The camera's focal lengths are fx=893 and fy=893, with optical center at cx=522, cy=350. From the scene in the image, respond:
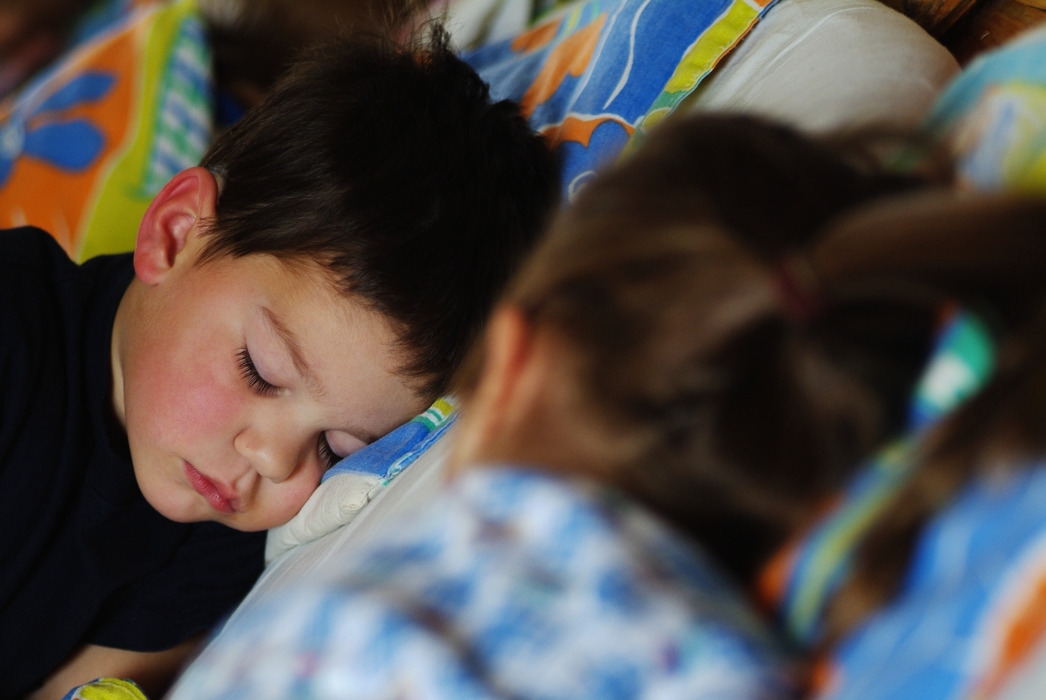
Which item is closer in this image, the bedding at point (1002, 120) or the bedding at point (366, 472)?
the bedding at point (1002, 120)

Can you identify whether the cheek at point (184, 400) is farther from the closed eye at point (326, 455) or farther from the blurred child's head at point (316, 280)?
the closed eye at point (326, 455)

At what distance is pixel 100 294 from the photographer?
3.94 ft

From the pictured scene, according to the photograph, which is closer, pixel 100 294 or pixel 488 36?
pixel 100 294

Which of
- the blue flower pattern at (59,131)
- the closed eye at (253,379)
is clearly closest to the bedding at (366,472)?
the closed eye at (253,379)

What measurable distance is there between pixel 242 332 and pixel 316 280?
101 millimetres

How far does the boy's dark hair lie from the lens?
1.04 metres

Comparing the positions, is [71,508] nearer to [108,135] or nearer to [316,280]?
[316,280]

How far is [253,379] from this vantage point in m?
1.00

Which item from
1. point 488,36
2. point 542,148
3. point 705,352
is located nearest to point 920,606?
point 705,352

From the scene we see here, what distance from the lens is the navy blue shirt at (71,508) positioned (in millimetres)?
1087

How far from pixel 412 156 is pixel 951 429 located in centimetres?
79

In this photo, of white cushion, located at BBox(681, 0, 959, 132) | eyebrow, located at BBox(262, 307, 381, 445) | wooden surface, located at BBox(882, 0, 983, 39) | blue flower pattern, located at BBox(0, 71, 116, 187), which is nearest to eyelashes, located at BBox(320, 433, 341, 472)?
eyebrow, located at BBox(262, 307, 381, 445)

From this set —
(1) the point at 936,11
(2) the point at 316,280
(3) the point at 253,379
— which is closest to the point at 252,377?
(3) the point at 253,379

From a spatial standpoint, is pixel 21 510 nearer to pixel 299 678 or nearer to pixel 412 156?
pixel 412 156
